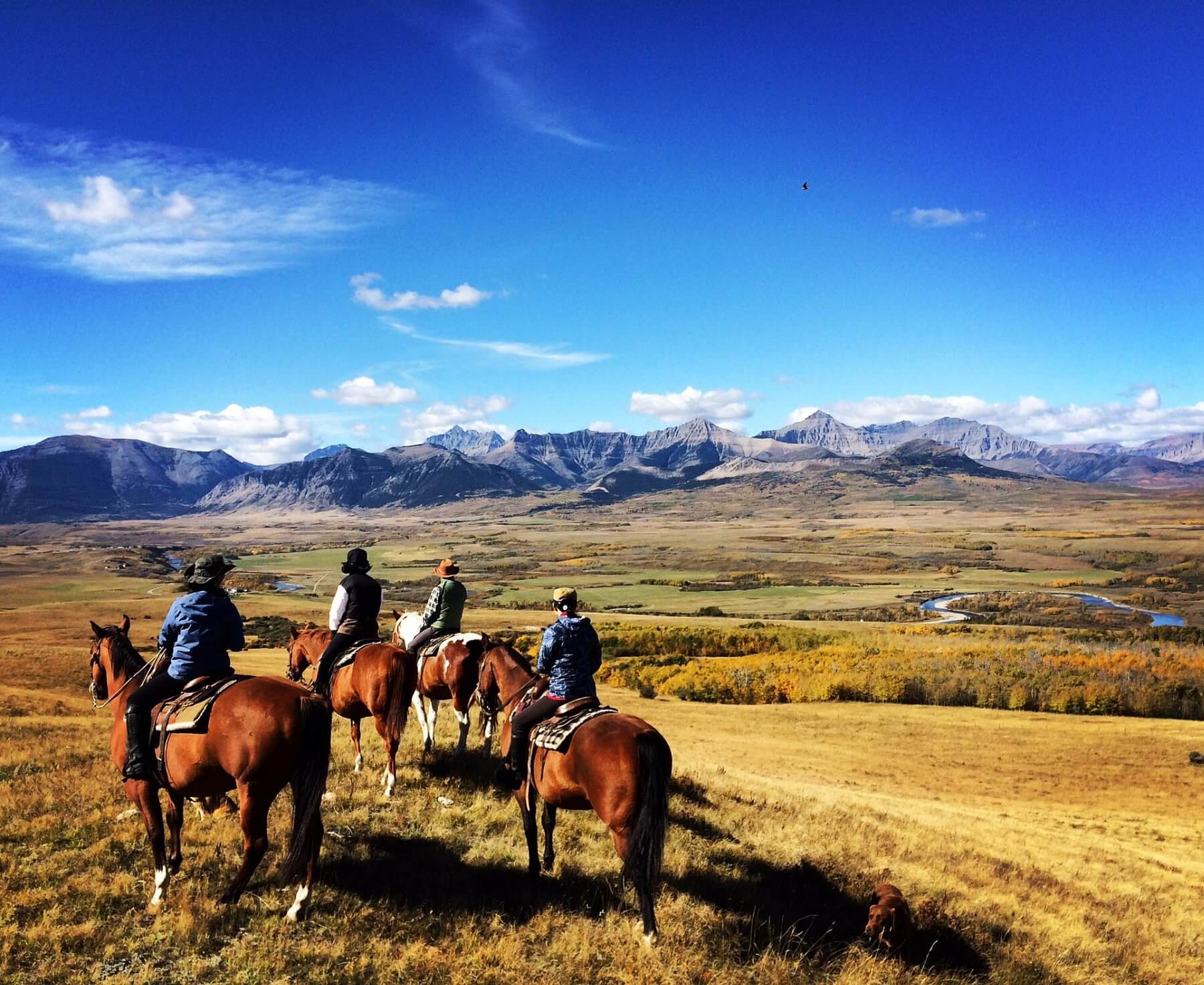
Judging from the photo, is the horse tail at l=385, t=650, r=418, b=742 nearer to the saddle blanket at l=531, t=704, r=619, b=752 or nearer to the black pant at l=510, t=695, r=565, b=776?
the black pant at l=510, t=695, r=565, b=776

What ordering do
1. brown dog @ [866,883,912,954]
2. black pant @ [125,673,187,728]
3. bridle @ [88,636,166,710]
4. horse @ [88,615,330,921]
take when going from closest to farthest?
horse @ [88,615,330,921], black pant @ [125,673,187,728], brown dog @ [866,883,912,954], bridle @ [88,636,166,710]

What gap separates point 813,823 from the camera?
1333 cm

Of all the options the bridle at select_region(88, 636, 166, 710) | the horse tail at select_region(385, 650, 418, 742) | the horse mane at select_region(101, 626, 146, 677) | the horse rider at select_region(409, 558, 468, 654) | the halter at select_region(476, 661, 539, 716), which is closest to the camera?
the bridle at select_region(88, 636, 166, 710)

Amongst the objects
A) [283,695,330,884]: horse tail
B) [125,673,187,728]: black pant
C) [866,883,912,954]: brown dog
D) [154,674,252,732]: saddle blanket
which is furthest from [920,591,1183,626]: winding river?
[125,673,187,728]: black pant

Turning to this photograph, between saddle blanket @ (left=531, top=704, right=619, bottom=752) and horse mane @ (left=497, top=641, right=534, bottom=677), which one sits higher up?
horse mane @ (left=497, top=641, right=534, bottom=677)

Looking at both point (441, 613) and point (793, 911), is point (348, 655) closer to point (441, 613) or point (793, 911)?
point (441, 613)

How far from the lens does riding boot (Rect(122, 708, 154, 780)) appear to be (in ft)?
25.0

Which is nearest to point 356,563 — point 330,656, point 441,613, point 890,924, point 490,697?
point 330,656

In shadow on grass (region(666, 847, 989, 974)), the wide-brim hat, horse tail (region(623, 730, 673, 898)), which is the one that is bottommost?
shadow on grass (region(666, 847, 989, 974))

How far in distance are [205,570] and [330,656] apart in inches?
172

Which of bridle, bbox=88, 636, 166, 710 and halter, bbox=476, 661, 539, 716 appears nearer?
bridle, bbox=88, 636, 166, 710

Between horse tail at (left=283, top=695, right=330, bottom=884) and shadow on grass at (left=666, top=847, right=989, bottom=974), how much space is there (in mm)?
4607

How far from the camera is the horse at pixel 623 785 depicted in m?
7.18

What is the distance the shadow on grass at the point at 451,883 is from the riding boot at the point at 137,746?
2.36 m
